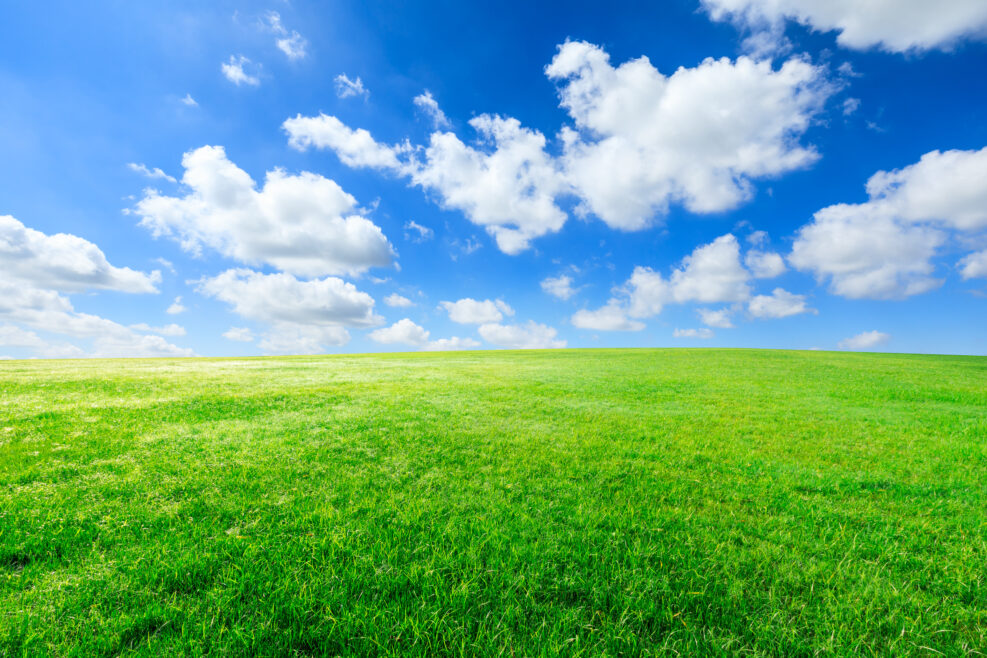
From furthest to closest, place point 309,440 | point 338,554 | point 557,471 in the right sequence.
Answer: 1. point 309,440
2. point 557,471
3. point 338,554

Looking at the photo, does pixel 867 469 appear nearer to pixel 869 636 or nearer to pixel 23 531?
pixel 869 636

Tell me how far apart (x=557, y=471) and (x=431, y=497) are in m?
2.71

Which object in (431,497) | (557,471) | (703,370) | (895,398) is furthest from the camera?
(703,370)

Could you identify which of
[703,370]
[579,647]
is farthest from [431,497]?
[703,370]

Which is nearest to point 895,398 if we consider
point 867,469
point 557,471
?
point 867,469

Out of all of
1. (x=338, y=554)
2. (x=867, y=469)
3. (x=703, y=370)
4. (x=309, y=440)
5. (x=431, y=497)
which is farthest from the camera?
(x=703, y=370)

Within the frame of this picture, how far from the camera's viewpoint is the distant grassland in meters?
3.60

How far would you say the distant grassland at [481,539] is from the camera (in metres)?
3.60

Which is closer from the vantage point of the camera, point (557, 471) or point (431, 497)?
point (431, 497)

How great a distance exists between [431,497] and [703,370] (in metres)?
28.8

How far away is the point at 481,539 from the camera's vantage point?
199 inches

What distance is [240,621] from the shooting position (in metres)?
3.63

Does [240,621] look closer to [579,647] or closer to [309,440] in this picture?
[579,647]

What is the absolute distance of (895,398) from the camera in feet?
62.5
